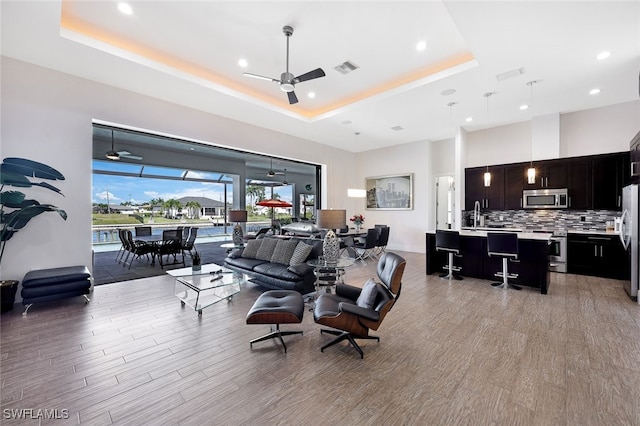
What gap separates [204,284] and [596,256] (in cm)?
732

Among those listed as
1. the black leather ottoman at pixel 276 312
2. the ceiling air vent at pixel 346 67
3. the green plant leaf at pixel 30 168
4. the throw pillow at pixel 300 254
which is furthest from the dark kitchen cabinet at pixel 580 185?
the green plant leaf at pixel 30 168

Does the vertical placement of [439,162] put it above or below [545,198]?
above

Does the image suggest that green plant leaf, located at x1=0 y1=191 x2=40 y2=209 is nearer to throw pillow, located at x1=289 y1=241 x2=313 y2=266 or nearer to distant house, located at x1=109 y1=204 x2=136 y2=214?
throw pillow, located at x1=289 y1=241 x2=313 y2=266

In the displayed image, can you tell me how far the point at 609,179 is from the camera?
5602mm

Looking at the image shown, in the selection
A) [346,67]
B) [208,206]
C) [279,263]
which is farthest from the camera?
[208,206]

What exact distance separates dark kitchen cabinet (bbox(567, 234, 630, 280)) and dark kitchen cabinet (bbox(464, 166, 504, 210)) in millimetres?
1665

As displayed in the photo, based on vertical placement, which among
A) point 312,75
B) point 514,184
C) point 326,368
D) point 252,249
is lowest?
point 326,368

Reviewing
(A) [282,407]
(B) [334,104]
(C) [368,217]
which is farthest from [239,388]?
(C) [368,217]

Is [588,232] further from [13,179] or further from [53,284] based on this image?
[13,179]

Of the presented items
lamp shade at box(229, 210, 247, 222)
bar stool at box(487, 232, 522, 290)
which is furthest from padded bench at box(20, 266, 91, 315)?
bar stool at box(487, 232, 522, 290)

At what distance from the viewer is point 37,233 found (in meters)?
4.11

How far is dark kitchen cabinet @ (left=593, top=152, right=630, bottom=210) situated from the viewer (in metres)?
5.47

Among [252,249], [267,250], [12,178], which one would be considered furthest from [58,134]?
[267,250]

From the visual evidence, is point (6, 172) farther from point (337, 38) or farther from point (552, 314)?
point (552, 314)
